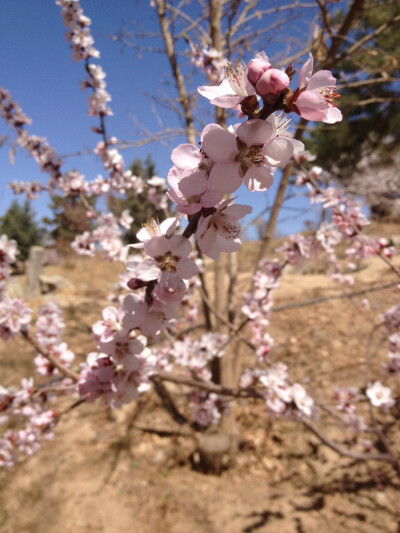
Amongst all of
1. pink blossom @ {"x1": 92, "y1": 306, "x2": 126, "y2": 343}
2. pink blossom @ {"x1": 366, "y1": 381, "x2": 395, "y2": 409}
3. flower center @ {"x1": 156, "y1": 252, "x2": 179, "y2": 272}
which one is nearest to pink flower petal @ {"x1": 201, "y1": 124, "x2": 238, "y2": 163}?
flower center @ {"x1": 156, "y1": 252, "x2": 179, "y2": 272}

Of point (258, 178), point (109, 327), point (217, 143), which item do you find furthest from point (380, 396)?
point (217, 143)

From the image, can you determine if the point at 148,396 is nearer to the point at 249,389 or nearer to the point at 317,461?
the point at 317,461

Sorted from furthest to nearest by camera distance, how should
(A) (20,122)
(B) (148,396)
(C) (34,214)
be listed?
(C) (34,214) < (B) (148,396) < (A) (20,122)

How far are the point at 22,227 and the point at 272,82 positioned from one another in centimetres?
2571

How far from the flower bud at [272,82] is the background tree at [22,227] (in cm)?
2342

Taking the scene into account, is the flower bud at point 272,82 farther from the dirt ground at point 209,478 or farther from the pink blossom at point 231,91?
the dirt ground at point 209,478

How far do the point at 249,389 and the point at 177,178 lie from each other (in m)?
1.44

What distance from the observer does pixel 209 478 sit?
9.89 feet

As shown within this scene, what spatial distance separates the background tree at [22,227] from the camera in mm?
21453

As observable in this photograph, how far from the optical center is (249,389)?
1.70 metres

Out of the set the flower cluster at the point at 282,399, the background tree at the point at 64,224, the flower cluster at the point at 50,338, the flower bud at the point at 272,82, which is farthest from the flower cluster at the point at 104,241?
the background tree at the point at 64,224

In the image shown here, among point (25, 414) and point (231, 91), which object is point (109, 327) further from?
point (25, 414)

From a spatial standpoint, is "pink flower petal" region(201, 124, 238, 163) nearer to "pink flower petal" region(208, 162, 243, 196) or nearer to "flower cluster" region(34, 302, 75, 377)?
"pink flower petal" region(208, 162, 243, 196)

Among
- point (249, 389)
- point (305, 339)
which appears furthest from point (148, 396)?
point (249, 389)
